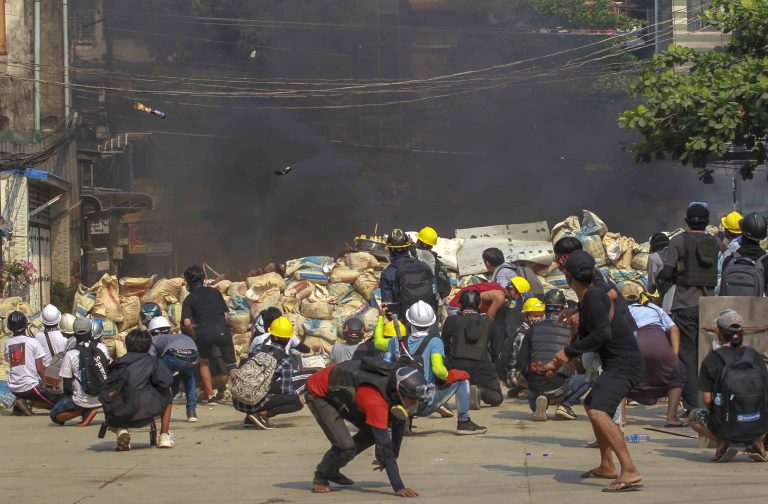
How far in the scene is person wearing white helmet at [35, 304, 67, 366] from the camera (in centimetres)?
1151

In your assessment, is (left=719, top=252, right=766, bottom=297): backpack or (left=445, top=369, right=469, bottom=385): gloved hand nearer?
(left=719, top=252, right=766, bottom=297): backpack

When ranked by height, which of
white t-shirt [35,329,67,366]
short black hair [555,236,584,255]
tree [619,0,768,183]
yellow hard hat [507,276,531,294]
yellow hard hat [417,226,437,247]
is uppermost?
tree [619,0,768,183]

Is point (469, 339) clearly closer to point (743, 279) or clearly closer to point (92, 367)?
point (743, 279)

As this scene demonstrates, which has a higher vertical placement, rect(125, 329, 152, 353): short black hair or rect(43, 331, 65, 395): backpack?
rect(125, 329, 152, 353): short black hair

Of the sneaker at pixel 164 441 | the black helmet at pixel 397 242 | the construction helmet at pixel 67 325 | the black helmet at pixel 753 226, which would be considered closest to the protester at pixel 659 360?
the black helmet at pixel 753 226

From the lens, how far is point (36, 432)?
10.3 m

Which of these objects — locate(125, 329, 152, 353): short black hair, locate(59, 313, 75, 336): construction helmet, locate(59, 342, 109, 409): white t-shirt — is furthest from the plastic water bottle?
locate(59, 313, 75, 336): construction helmet

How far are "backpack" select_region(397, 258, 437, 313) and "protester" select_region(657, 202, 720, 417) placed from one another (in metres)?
2.22

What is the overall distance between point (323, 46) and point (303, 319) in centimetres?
1922

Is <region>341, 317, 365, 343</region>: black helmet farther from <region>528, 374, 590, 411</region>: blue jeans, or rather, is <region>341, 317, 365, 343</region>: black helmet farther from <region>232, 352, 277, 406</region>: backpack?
<region>528, 374, 590, 411</region>: blue jeans

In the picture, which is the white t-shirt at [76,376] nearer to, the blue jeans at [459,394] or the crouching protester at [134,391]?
the crouching protester at [134,391]

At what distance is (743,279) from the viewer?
27.7 feet

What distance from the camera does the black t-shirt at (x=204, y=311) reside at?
12.1 metres

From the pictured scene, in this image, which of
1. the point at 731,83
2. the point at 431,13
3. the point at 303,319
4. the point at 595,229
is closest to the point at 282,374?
the point at 731,83
